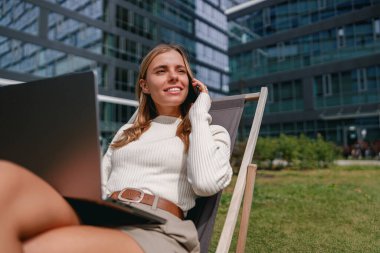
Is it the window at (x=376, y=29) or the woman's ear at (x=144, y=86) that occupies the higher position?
the window at (x=376, y=29)

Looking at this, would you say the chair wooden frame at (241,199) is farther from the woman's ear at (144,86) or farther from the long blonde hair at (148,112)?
the woman's ear at (144,86)

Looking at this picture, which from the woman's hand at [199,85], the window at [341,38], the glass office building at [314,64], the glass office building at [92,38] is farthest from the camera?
the window at [341,38]

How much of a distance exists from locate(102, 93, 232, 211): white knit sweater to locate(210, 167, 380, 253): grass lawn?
1685 millimetres

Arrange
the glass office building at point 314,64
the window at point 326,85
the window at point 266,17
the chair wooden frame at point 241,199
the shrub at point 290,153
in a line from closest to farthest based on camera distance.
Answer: the chair wooden frame at point 241,199, the shrub at point 290,153, the glass office building at point 314,64, the window at point 326,85, the window at point 266,17

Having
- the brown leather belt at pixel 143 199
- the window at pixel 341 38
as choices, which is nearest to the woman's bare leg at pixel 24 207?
the brown leather belt at pixel 143 199

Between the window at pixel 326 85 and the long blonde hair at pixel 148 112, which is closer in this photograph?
the long blonde hair at pixel 148 112

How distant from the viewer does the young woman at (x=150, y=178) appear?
112 centimetres

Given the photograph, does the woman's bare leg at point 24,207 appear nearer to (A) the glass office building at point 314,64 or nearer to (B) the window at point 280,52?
(A) the glass office building at point 314,64

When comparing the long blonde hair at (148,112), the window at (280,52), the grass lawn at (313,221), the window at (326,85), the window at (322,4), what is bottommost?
the grass lawn at (313,221)

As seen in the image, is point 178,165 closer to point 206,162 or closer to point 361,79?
point 206,162

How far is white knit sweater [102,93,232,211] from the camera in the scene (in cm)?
165

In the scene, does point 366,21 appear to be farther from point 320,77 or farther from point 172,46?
point 172,46

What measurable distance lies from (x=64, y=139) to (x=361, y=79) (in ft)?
76.6

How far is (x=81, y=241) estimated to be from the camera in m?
1.18
